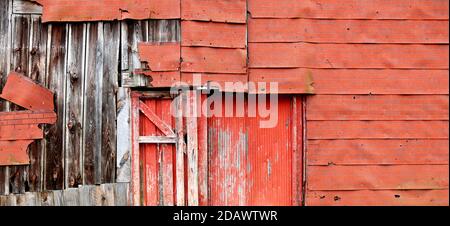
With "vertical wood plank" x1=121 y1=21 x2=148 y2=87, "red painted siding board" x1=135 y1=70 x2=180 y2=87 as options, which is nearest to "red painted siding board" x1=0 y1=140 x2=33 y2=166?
"vertical wood plank" x1=121 y1=21 x2=148 y2=87

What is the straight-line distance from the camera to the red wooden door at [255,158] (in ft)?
17.7

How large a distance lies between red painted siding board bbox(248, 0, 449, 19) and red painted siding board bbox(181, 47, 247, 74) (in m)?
0.49

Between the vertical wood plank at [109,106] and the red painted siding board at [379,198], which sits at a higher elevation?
the vertical wood plank at [109,106]

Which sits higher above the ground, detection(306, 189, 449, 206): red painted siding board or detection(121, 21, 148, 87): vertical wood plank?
detection(121, 21, 148, 87): vertical wood plank

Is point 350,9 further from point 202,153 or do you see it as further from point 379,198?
point 202,153

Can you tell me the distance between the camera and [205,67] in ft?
17.2

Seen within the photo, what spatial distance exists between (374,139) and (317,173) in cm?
72

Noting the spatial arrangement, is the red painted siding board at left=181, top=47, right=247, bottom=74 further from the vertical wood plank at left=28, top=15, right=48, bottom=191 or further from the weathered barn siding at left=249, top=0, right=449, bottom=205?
the vertical wood plank at left=28, top=15, right=48, bottom=191

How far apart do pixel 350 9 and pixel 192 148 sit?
7.37ft

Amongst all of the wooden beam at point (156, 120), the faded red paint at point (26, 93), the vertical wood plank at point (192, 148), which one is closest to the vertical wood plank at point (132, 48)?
the wooden beam at point (156, 120)

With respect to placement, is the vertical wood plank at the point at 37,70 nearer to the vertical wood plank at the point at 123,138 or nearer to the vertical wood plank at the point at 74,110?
the vertical wood plank at the point at 74,110

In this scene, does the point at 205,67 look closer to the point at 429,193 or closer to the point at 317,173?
the point at 317,173

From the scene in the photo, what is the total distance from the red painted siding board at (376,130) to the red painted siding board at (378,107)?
0.18ft

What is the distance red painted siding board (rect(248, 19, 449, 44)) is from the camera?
533 cm
